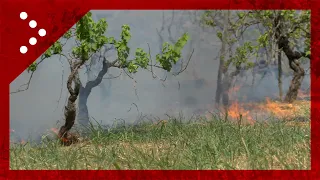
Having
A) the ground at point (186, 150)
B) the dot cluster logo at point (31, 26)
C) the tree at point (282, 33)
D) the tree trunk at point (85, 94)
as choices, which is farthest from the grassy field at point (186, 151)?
the tree at point (282, 33)

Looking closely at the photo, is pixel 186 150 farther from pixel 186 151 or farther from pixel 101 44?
pixel 101 44

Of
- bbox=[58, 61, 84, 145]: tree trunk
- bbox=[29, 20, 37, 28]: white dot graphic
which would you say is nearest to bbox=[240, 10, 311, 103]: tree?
bbox=[58, 61, 84, 145]: tree trunk

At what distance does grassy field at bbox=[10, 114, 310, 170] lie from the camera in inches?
250

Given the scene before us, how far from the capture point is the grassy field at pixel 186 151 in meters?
6.34

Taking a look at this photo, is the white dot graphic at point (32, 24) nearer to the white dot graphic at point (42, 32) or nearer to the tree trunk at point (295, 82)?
the white dot graphic at point (42, 32)

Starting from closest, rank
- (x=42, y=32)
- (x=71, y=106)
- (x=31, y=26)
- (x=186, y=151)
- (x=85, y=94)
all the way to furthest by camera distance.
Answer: (x=186, y=151) < (x=31, y=26) < (x=42, y=32) < (x=71, y=106) < (x=85, y=94)

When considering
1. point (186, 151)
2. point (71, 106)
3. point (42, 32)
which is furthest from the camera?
point (71, 106)

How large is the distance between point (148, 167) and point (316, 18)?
404 inches

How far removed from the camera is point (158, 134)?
9.06 m

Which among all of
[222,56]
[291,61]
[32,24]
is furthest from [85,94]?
[291,61]

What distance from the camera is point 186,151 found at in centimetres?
696

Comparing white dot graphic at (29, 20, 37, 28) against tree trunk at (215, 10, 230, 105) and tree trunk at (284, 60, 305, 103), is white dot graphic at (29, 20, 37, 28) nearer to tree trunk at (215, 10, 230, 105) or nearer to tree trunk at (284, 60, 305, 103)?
tree trunk at (215, 10, 230, 105)

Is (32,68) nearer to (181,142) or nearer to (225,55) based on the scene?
(181,142)

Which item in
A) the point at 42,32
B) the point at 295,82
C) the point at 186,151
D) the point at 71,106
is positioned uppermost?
the point at 42,32
